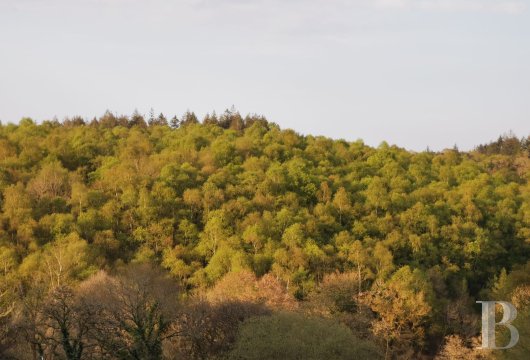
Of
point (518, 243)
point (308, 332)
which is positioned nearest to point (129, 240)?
point (308, 332)

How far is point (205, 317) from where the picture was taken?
4825 cm

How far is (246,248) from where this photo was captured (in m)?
83.1

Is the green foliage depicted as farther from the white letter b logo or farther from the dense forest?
the white letter b logo

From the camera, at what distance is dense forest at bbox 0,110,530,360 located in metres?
45.3

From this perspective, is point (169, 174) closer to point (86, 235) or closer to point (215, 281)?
point (86, 235)

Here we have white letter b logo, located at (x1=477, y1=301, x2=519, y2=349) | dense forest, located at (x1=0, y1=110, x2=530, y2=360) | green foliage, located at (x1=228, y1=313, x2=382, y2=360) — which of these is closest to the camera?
green foliage, located at (x1=228, y1=313, x2=382, y2=360)

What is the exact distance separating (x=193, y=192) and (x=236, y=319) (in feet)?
146

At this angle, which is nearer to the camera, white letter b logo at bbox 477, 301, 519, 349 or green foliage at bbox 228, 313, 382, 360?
green foliage at bbox 228, 313, 382, 360

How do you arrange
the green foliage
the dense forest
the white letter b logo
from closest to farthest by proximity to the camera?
1. the green foliage
2. the white letter b logo
3. the dense forest

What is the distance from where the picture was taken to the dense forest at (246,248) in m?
45.3

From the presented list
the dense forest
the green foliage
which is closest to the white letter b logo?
the dense forest

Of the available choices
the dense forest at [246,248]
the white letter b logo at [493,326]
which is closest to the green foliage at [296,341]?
the dense forest at [246,248]

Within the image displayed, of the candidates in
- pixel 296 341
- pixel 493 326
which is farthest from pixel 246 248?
pixel 296 341

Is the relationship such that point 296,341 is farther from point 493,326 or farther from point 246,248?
point 246,248
